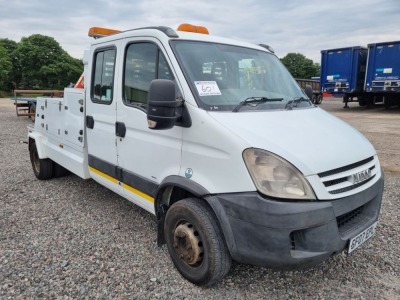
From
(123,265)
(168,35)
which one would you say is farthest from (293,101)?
(123,265)

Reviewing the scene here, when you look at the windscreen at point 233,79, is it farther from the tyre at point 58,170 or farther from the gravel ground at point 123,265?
the tyre at point 58,170

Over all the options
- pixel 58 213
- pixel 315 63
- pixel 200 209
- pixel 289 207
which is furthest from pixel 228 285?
pixel 315 63

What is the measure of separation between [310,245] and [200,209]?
0.85 meters

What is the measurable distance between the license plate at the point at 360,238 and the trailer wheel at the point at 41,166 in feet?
16.1

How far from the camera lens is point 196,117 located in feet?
8.74

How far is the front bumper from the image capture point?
89.4 inches

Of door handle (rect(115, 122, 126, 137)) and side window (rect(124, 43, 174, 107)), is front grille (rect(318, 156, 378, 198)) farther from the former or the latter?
door handle (rect(115, 122, 126, 137))

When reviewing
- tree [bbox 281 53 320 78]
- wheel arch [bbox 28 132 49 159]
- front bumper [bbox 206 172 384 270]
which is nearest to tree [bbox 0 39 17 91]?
wheel arch [bbox 28 132 49 159]

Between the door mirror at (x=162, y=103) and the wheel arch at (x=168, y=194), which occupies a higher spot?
the door mirror at (x=162, y=103)

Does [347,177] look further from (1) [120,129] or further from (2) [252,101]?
(1) [120,129]

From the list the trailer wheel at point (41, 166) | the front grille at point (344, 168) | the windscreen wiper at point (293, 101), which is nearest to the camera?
the front grille at point (344, 168)

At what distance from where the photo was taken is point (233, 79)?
3107mm

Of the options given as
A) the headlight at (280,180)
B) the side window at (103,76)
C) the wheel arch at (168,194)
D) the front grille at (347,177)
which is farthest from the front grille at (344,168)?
the side window at (103,76)

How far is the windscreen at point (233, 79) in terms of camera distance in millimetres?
2840
